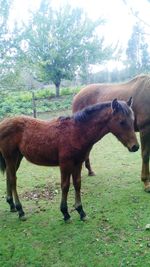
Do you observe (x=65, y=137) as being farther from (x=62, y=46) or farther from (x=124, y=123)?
(x=62, y=46)

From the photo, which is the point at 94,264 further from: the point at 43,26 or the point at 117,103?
the point at 43,26

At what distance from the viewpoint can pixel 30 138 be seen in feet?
13.0

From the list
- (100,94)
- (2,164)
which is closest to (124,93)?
(100,94)

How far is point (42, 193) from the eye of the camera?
5.11m

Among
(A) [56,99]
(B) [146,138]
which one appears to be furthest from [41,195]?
(A) [56,99]

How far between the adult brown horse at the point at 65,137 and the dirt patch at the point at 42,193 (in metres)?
0.77

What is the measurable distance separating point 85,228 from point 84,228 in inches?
0.5

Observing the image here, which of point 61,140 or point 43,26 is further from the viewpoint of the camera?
point 43,26

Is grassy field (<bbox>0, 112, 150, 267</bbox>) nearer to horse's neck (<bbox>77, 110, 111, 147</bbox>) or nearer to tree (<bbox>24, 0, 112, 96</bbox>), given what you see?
horse's neck (<bbox>77, 110, 111, 147</bbox>)

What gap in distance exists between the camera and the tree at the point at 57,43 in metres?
18.2

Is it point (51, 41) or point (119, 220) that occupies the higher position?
point (51, 41)

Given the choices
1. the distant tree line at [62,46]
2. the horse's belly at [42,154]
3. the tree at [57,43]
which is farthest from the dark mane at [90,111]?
the tree at [57,43]

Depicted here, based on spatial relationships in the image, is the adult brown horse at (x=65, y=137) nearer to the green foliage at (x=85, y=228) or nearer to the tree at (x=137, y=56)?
the green foliage at (x=85, y=228)

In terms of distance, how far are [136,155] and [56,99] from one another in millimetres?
10056
